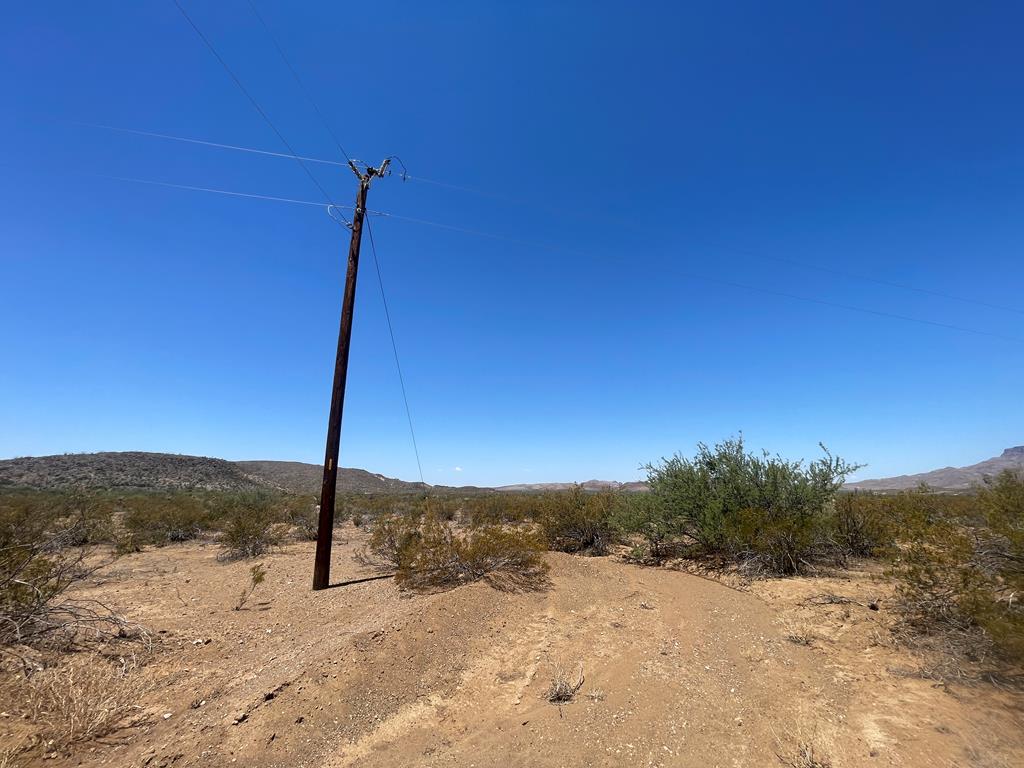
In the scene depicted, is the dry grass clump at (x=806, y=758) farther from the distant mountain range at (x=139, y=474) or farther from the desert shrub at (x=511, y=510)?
the distant mountain range at (x=139, y=474)

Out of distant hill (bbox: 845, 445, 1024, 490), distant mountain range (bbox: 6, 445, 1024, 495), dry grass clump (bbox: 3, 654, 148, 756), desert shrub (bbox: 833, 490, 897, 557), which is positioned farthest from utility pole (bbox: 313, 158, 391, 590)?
distant hill (bbox: 845, 445, 1024, 490)

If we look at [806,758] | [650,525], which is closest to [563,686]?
[806,758]

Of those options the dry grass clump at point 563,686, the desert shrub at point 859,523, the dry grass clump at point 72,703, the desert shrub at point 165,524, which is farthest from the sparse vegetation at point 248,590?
the desert shrub at point 859,523

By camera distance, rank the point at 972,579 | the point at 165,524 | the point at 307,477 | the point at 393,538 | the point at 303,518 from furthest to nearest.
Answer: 1. the point at 307,477
2. the point at 303,518
3. the point at 165,524
4. the point at 393,538
5. the point at 972,579

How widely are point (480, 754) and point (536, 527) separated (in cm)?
1229

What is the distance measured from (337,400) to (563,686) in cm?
676

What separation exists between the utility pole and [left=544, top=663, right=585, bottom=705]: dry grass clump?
16.8 feet

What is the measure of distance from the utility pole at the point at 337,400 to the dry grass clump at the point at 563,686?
16.8 feet

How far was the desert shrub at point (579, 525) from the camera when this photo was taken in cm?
1380

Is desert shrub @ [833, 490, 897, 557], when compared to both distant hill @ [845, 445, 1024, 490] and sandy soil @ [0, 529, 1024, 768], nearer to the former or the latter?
sandy soil @ [0, 529, 1024, 768]

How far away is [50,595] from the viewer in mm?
5109

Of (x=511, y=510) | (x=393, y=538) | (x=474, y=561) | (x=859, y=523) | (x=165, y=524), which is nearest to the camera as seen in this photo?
(x=474, y=561)

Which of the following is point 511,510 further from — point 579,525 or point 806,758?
point 806,758

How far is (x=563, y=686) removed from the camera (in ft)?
15.6
